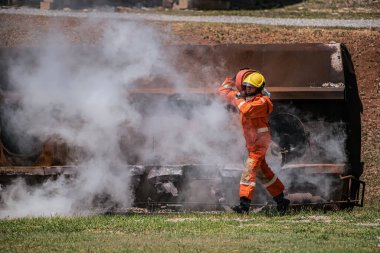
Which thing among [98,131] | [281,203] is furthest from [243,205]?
[98,131]

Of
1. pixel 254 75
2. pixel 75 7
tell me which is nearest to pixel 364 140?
pixel 254 75

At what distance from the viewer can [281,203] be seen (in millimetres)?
11883

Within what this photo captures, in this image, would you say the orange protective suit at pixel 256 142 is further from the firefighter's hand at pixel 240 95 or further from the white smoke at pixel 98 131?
→ the white smoke at pixel 98 131

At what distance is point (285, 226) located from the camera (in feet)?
34.4

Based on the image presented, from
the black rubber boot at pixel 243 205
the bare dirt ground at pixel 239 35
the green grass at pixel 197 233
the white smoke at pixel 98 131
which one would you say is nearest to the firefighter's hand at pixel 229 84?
the white smoke at pixel 98 131

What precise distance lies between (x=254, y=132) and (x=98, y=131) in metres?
2.48

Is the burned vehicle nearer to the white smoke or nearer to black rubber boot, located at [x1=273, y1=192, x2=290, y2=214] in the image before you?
the white smoke

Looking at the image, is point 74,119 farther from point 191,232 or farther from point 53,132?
point 191,232

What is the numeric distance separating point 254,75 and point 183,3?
12.9 m

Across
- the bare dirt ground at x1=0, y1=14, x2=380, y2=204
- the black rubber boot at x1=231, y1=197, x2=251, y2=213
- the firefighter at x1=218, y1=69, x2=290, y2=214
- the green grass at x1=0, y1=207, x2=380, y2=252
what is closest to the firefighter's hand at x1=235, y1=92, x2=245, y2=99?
the firefighter at x1=218, y1=69, x2=290, y2=214

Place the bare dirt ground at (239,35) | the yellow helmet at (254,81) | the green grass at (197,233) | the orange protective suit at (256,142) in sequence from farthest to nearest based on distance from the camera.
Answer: the bare dirt ground at (239,35) → the yellow helmet at (254,81) → the orange protective suit at (256,142) → the green grass at (197,233)

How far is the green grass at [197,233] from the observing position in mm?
8867

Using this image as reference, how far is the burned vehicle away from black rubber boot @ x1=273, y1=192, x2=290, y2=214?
427mm

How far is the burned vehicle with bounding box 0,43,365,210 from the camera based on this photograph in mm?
12422
